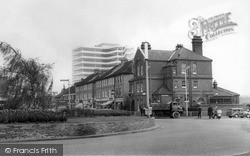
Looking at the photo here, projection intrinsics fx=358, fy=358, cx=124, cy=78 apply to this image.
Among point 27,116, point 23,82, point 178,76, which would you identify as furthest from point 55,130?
point 178,76

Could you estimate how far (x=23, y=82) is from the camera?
82.1 ft

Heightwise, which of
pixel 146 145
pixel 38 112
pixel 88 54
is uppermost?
pixel 88 54

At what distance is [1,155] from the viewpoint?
1022 centimetres

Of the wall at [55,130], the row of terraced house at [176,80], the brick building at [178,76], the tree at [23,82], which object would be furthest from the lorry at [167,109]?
the wall at [55,130]

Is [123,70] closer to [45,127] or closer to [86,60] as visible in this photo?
[45,127]

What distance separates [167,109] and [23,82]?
1024 inches

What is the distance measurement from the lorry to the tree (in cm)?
2378

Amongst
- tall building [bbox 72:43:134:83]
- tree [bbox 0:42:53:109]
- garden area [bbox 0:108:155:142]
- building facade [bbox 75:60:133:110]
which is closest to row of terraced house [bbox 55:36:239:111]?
building facade [bbox 75:60:133:110]

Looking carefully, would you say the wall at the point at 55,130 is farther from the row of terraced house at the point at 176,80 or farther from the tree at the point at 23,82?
the row of terraced house at the point at 176,80

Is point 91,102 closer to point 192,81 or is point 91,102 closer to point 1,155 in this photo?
point 192,81

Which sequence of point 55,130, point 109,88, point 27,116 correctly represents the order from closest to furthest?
point 55,130
point 27,116
point 109,88

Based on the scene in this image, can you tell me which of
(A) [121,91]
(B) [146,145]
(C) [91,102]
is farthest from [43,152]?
(C) [91,102]

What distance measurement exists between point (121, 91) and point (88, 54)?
2369 inches

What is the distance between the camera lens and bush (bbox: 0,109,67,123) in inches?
771
